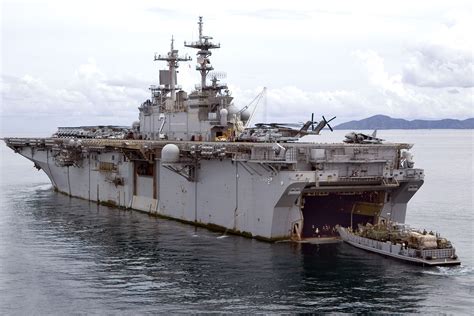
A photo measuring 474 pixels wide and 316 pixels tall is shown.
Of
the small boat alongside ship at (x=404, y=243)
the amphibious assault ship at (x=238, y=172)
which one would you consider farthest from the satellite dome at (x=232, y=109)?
the small boat alongside ship at (x=404, y=243)

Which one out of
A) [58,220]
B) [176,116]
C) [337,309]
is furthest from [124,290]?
[176,116]

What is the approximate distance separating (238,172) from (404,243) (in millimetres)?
8063

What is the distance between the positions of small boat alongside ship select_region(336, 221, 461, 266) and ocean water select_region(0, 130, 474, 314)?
52cm

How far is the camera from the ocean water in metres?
21.2

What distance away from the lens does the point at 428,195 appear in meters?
53.6

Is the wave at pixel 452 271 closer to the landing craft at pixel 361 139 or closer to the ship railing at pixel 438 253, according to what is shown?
the ship railing at pixel 438 253

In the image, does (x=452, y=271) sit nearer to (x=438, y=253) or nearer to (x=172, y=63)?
(x=438, y=253)

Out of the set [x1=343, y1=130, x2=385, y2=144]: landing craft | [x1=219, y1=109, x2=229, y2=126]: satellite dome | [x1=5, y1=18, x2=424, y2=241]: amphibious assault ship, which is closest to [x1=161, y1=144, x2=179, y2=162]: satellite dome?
[x1=5, y1=18, x2=424, y2=241]: amphibious assault ship

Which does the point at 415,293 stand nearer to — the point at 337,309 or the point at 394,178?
the point at 337,309

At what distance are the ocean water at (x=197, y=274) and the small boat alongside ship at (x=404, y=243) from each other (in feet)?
1.70

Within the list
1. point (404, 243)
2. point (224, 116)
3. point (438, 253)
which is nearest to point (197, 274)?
point (404, 243)

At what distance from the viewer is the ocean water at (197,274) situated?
21.2 metres

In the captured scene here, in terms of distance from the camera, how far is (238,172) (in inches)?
1220

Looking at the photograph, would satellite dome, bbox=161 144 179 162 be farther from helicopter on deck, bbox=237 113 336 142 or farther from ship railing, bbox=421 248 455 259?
ship railing, bbox=421 248 455 259
